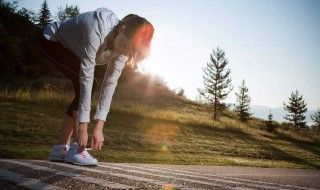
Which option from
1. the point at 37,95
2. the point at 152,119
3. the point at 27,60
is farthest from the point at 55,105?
the point at 27,60

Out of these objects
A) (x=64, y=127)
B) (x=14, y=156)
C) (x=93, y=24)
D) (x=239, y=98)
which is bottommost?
(x=14, y=156)

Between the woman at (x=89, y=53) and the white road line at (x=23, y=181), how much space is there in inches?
23.5

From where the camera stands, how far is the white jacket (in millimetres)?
2830

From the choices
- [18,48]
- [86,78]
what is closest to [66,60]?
[86,78]

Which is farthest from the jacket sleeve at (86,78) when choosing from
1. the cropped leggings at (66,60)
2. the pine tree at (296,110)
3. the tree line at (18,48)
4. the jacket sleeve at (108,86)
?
the pine tree at (296,110)

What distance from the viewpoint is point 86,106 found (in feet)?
9.28

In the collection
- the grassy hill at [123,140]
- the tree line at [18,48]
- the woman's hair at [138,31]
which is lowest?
the grassy hill at [123,140]

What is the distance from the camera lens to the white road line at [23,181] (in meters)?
1.98

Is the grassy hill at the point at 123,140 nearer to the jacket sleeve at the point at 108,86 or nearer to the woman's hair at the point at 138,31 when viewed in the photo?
the jacket sleeve at the point at 108,86

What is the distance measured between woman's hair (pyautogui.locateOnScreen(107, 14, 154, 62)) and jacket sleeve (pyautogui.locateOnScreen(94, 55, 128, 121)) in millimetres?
361

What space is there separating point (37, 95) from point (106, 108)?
1364 cm

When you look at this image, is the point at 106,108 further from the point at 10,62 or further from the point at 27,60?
the point at 27,60

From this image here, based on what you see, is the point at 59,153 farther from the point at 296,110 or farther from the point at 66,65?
the point at 296,110

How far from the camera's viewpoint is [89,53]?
289 centimetres
